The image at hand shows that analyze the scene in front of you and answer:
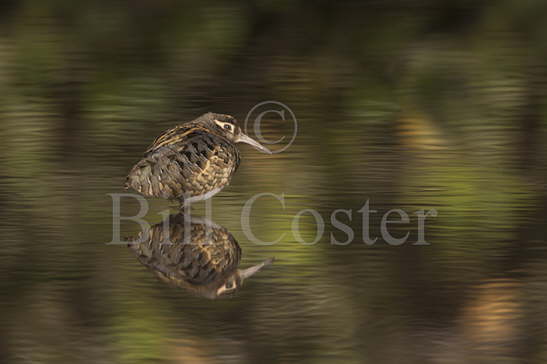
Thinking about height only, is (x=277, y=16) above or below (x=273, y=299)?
above

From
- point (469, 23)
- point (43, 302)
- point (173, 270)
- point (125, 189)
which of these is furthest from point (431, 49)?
point (43, 302)

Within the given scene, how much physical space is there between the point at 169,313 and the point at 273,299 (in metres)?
0.24

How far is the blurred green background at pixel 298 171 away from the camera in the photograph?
215 centimetres

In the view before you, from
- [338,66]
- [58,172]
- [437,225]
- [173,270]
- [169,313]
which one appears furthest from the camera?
[338,66]

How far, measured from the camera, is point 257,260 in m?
2.46

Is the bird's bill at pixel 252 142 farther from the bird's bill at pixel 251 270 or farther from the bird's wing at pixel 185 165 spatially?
the bird's bill at pixel 251 270

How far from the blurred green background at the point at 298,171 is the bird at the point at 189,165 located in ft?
0.27

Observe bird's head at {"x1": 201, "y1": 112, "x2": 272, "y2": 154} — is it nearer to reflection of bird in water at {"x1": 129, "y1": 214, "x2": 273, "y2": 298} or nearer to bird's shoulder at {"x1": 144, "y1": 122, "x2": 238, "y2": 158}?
bird's shoulder at {"x1": 144, "y1": 122, "x2": 238, "y2": 158}

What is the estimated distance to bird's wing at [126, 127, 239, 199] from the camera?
269cm

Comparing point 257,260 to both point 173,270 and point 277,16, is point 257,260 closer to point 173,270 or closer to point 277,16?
point 173,270

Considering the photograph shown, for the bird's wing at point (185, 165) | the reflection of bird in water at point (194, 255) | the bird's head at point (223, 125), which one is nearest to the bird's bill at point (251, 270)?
the reflection of bird in water at point (194, 255)

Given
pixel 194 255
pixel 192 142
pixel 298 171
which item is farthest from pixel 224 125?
pixel 194 255

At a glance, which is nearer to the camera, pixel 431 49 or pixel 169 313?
pixel 169 313

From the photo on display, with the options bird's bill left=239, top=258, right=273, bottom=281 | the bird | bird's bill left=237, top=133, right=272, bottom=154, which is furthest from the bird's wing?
bird's bill left=239, top=258, right=273, bottom=281
